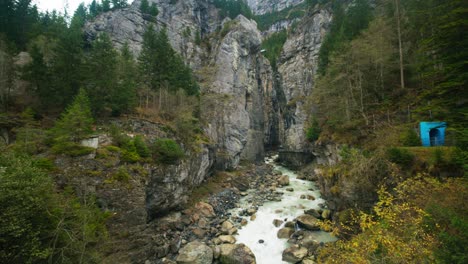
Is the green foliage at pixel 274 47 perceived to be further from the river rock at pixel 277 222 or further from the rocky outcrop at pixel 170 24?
the river rock at pixel 277 222

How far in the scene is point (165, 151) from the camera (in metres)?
18.1

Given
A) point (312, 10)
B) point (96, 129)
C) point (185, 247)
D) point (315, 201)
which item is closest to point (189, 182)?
point (185, 247)

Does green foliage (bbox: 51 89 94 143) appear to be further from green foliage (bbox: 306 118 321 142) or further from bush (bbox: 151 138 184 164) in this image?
green foliage (bbox: 306 118 321 142)

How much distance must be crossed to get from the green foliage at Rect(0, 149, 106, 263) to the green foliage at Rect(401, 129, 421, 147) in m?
20.7

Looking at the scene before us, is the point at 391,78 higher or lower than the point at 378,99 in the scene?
higher

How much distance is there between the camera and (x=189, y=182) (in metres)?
22.2

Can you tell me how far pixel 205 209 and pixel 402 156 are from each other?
1782cm

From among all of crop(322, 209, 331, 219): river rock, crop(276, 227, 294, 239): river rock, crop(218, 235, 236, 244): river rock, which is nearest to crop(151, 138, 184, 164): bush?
crop(218, 235, 236, 244): river rock

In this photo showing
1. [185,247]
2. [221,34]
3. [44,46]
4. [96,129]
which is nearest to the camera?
[185,247]

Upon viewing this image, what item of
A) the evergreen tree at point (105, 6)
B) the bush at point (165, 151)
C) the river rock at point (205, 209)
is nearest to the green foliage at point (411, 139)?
the river rock at point (205, 209)

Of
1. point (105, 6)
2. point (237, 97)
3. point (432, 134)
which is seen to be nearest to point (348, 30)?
point (237, 97)

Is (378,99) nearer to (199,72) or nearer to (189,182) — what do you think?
(189,182)

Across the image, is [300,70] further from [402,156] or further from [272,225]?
[272,225]

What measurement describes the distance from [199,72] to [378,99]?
3903cm
